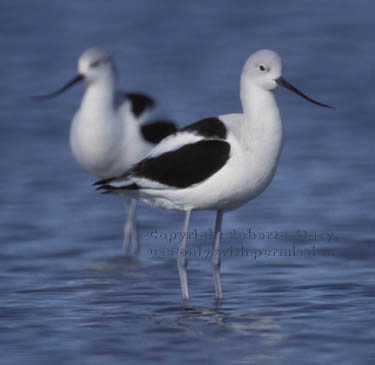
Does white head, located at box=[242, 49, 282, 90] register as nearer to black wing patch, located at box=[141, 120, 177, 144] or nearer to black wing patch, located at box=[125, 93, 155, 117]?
black wing patch, located at box=[141, 120, 177, 144]

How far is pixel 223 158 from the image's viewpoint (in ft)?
23.2

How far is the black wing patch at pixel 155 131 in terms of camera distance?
984 cm

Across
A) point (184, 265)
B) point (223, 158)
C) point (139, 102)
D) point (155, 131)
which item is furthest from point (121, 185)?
point (139, 102)

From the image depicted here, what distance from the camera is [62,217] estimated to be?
10289 millimetres

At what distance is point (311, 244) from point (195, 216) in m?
1.50

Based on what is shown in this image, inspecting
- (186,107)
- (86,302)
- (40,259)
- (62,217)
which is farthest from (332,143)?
(86,302)

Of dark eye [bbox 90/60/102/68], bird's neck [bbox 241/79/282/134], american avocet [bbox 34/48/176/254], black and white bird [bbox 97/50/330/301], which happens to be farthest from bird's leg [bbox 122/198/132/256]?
bird's neck [bbox 241/79/282/134]

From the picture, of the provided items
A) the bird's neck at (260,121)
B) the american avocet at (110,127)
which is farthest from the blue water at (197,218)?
the bird's neck at (260,121)

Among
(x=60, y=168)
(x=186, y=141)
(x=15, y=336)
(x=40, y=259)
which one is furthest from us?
(x=60, y=168)

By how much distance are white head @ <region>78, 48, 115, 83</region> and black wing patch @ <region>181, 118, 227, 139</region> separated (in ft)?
9.31

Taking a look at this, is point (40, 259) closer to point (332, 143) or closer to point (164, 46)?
point (332, 143)

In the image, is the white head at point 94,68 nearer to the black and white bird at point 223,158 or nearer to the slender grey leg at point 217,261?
the black and white bird at point 223,158

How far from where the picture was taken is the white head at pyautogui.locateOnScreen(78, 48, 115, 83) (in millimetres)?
10039

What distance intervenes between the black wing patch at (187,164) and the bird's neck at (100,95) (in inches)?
91.5
